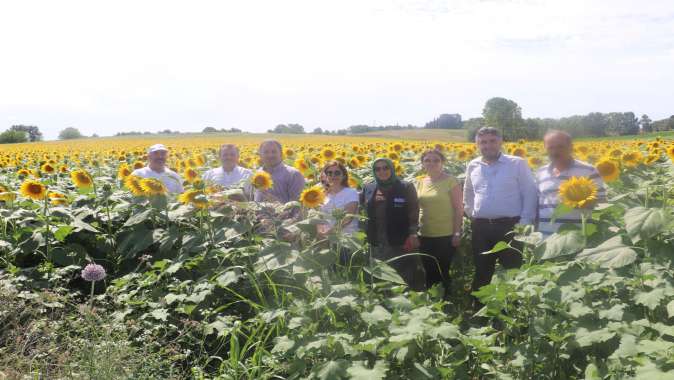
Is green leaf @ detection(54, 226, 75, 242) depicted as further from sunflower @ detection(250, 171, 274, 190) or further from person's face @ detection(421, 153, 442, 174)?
person's face @ detection(421, 153, 442, 174)

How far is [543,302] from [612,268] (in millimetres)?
364

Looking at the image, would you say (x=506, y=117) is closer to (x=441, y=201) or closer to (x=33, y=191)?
(x=441, y=201)

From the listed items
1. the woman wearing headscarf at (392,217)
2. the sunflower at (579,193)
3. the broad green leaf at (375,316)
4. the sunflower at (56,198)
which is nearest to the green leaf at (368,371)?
the broad green leaf at (375,316)

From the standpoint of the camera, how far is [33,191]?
16.9 ft

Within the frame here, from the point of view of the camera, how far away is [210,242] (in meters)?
4.10

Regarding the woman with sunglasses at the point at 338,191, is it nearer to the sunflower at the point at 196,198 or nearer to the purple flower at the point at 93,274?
the sunflower at the point at 196,198

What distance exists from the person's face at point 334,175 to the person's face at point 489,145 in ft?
Answer: 3.64

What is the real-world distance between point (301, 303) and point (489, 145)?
7.68ft

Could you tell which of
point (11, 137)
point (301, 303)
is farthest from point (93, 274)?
point (11, 137)

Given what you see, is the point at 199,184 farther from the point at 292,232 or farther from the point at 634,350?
the point at 634,350

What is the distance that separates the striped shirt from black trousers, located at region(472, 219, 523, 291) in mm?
298

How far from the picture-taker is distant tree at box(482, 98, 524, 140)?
27.1 feet

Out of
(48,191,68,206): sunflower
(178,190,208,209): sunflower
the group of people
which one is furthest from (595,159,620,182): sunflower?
(48,191,68,206): sunflower

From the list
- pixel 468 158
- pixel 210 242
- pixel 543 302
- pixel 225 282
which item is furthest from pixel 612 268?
pixel 468 158
